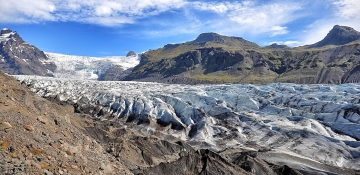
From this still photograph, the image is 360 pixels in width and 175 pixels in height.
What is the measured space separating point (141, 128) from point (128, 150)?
27.7 metres

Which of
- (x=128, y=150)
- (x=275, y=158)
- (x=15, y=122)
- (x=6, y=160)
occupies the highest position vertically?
(x=15, y=122)

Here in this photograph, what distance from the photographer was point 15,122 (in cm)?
1503

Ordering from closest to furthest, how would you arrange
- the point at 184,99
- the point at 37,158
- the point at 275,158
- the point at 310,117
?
1. the point at 37,158
2. the point at 275,158
3. the point at 310,117
4. the point at 184,99

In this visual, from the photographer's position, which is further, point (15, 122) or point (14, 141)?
point (15, 122)

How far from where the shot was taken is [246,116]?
66438 mm

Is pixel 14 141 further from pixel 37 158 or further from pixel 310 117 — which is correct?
pixel 310 117

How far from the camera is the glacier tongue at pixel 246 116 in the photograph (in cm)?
5122

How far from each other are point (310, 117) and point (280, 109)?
23.7 ft

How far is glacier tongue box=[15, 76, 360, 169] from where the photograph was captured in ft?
168

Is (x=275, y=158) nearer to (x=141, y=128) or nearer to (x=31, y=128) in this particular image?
(x=141, y=128)

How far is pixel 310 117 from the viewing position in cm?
6481

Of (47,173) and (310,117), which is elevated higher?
(47,173)

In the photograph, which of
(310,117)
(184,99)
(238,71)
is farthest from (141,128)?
(238,71)

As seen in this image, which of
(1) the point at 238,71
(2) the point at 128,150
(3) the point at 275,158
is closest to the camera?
(2) the point at 128,150
